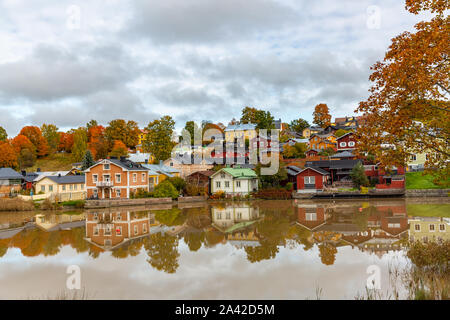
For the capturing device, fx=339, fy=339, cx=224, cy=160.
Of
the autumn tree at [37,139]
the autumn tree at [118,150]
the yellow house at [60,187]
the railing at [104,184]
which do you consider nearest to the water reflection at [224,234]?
the railing at [104,184]

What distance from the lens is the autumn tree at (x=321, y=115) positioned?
9656 cm

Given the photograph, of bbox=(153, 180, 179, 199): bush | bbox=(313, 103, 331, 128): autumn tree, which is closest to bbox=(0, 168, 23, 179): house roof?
bbox=(153, 180, 179, 199): bush

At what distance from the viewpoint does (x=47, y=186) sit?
4312cm

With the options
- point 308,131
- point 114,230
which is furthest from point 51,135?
point 114,230

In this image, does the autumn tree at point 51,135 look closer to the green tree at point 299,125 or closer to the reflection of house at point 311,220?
the green tree at point 299,125

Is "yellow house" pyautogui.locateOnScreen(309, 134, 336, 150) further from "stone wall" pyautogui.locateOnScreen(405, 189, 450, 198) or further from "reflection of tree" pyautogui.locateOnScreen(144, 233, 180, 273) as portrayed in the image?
"reflection of tree" pyautogui.locateOnScreen(144, 233, 180, 273)

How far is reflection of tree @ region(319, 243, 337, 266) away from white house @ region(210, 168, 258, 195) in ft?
97.2

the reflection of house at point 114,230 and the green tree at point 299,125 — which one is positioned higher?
the green tree at point 299,125

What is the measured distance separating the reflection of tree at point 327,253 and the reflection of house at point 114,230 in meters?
9.97

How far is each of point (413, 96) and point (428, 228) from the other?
1188 centimetres

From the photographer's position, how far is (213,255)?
14.6 metres

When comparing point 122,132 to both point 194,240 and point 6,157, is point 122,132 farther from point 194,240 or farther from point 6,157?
point 194,240

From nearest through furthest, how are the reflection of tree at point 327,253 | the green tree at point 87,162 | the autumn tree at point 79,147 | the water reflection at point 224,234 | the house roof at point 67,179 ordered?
the reflection of tree at point 327,253 → the water reflection at point 224,234 → the house roof at point 67,179 → the green tree at point 87,162 → the autumn tree at point 79,147
